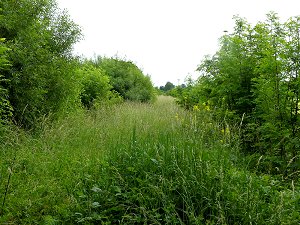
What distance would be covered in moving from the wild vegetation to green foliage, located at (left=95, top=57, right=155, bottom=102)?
23.8 ft

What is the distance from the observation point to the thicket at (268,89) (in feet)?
15.8

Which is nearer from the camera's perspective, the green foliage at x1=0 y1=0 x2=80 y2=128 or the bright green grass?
the bright green grass

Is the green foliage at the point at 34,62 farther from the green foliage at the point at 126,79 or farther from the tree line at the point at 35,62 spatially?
the green foliage at the point at 126,79

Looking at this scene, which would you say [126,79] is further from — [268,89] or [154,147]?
[154,147]

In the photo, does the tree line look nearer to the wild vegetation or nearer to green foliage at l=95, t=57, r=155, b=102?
the wild vegetation

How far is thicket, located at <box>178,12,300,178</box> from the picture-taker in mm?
4805

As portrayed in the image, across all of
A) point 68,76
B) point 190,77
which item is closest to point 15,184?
point 68,76

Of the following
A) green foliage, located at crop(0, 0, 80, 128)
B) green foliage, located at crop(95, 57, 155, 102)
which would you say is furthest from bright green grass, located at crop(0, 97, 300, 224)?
green foliage, located at crop(95, 57, 155, 102)

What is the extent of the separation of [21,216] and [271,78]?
14.1 ft

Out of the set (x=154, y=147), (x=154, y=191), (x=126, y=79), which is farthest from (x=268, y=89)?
(x=126, y=79)

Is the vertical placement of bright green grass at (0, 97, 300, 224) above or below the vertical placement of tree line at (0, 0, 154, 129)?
below

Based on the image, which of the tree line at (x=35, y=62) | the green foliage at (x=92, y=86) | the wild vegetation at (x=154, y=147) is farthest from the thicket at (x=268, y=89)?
the green foliage at (x=92, y=86)

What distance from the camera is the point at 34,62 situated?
721cm

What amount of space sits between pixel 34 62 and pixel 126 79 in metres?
10.3
